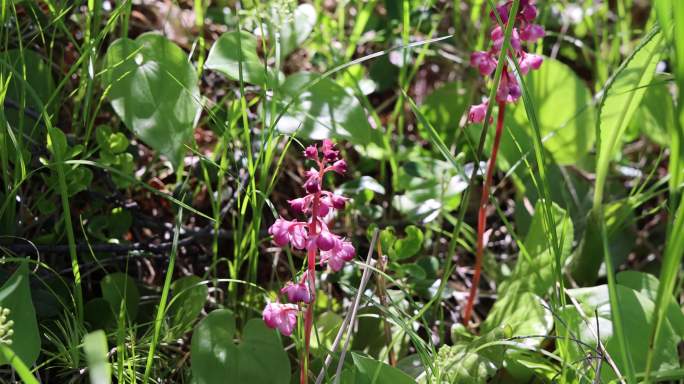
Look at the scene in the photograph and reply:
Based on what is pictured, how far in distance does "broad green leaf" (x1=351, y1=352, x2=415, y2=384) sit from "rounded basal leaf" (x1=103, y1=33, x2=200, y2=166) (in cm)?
48

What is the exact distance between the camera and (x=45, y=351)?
3.58 ft

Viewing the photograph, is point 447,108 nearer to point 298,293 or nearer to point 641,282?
point 641,282

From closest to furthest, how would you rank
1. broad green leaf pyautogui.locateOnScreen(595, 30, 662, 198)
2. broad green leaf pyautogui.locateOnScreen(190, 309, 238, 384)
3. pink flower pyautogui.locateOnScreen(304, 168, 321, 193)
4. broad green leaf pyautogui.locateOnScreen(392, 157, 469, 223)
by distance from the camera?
pink flower pyautogui.locateOnScreen(304, 168, 321, 193) → broad green leaf pyautogui.locateOnScreen(190, 309, 238, 384) → broad green leaf pyautogui.locateOnScreen(595, 30, 662, 198) → broad green leaf pyautogui.locateOnScreen(392, 157, 469, 223)

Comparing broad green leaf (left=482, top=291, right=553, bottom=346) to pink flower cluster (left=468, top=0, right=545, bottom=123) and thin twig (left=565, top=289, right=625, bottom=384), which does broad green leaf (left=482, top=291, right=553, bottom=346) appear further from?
pink flower cluster (left=468, top=0, right=545, bottom=123)

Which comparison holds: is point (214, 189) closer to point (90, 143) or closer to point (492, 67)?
point (90, 143)

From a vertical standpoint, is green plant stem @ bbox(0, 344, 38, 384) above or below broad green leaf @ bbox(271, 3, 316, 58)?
below

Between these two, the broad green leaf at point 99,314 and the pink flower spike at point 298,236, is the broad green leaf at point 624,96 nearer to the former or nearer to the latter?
the pink flower spike at point 298,236

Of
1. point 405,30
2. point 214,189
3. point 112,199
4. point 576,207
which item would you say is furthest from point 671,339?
point 112,199

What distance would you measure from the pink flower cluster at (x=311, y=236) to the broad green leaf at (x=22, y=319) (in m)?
0.29

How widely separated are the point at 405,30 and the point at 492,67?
225mm

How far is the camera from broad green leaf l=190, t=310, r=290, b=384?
1087mm

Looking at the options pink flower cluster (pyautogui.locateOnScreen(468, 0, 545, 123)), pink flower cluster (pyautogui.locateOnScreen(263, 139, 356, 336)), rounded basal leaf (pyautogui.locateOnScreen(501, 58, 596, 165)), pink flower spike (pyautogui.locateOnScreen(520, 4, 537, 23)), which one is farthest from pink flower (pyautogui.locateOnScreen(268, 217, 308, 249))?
rounded basal leaf (pyautogui.locateOnScreen(501, 58, 596, 165))

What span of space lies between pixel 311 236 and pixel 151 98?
450 mm

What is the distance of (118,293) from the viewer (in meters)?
1.25
